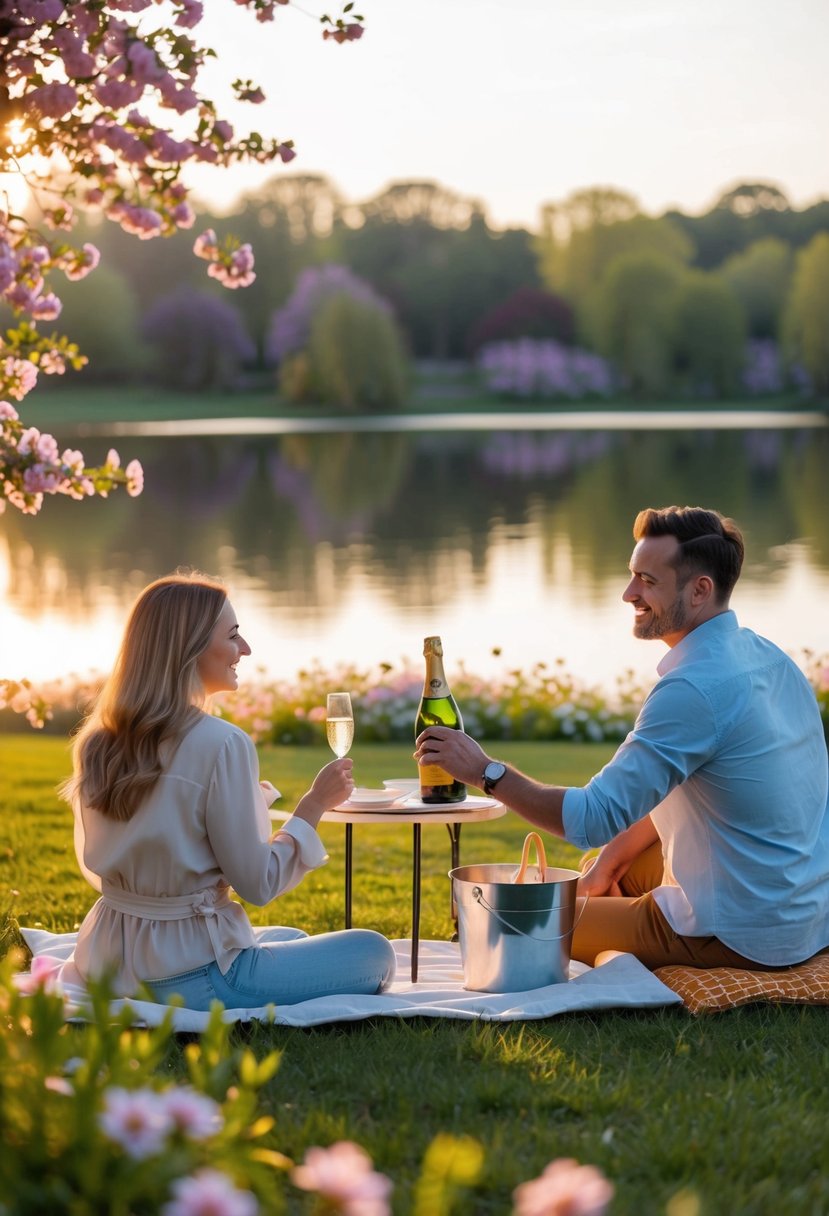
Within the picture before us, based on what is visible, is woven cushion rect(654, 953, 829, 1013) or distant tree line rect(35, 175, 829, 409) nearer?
woven cushion rect(654, 953, 829, 1013)

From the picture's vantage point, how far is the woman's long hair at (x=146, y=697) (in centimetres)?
396

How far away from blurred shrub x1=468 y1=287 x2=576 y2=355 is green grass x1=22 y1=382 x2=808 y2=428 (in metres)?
4.58

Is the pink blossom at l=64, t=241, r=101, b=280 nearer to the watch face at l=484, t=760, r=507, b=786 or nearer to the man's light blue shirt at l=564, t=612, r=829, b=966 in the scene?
the watch face at l=484, t=760, r=507, b=786

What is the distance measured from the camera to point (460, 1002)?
14.3ft

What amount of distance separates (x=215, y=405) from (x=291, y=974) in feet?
234

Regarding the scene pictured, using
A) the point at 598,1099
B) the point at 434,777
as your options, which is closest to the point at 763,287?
the point at 434,777

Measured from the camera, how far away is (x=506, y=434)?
67.2 meters

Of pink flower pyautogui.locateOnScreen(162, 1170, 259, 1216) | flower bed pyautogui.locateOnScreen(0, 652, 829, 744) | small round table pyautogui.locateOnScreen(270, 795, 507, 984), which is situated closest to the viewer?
pink flower pyautogui.locateOnScreen(162, 1170, 259, 1216)

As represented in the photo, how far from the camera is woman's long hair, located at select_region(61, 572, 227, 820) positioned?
396cm

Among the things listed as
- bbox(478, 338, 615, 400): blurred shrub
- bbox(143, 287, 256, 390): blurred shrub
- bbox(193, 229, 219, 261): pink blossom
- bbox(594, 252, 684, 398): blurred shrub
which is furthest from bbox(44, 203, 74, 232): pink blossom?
bbox(478, 338, 615, 400): blurred shrub

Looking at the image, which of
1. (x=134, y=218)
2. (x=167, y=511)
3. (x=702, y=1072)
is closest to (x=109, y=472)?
(x=134, y=218)

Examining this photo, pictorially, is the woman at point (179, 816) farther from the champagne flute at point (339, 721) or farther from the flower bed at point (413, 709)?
the flower bed at point (413, 709)

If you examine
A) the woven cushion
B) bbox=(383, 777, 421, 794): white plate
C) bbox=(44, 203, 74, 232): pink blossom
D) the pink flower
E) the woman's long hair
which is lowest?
the woven cushion

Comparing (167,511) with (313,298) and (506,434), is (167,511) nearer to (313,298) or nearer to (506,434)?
(313,298)
